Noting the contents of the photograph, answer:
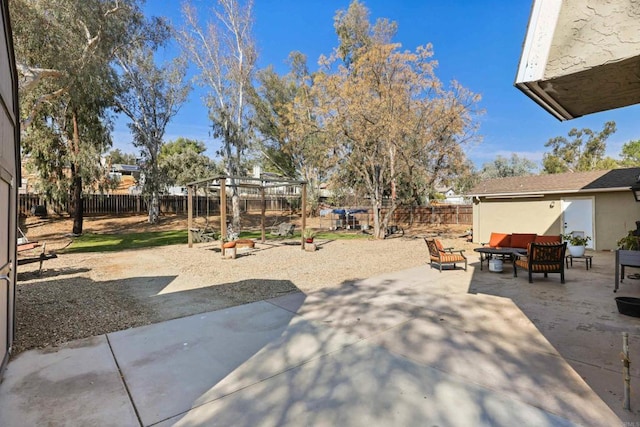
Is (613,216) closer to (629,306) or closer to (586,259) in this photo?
(586,259)

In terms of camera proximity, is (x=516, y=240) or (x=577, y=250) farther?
(x=516, y=240)

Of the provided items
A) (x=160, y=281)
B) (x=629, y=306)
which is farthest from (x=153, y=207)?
(x=629, y=306)

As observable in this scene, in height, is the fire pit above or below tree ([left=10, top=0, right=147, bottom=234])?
below

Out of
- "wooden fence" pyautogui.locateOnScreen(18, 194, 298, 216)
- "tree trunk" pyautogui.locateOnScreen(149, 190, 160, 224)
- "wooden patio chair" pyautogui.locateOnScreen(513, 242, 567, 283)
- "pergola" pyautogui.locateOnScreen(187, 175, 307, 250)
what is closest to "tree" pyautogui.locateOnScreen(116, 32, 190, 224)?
"tree trunk" pyautogui.locateOnScreen(149, 190, 160, 224)

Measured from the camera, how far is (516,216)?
582 inches

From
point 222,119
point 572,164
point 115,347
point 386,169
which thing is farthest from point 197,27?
point 572,164

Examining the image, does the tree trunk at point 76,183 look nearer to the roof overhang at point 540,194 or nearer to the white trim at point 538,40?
the white trim at point 538,40

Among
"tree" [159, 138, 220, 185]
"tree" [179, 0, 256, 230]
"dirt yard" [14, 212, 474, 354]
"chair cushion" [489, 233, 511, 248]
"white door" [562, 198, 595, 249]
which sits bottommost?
"dirt yard" [14, 212, 474, 354]

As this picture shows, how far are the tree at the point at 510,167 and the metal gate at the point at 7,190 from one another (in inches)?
1854

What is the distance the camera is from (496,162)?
45188 mm

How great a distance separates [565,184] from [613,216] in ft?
6.69

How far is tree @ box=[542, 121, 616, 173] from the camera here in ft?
109

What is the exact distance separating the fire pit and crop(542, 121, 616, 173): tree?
35711mm

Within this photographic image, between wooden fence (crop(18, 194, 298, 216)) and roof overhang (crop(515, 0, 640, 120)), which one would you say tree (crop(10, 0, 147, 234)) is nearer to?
wooden fence (crop(18, 194, 298, 216))
